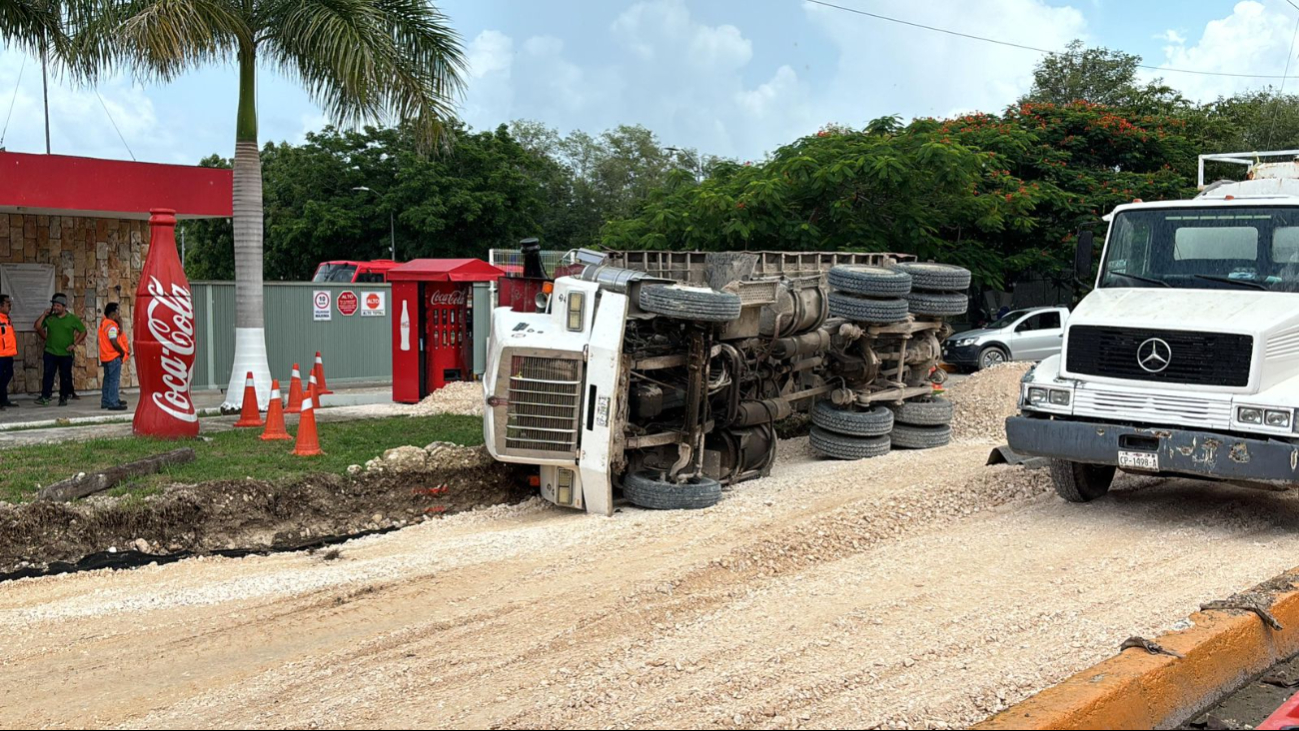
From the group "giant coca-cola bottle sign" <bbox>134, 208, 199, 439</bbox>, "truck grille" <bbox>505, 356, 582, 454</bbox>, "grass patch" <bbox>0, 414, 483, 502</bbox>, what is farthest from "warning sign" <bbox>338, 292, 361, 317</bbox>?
"truck grille" <bbox>505, 356, 582, 454</bbox>

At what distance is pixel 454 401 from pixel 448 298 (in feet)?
7.35

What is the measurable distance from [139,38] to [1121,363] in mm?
11511

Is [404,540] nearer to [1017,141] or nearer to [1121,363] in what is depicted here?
[1121,363]

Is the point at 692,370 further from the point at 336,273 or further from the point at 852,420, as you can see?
the point at 336,273

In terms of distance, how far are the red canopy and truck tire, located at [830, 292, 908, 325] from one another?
6883mm

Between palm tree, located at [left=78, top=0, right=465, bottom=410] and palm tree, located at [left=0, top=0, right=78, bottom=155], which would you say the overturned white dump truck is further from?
palm tree, located at [left=0, top=0, right=78, bottom=155]

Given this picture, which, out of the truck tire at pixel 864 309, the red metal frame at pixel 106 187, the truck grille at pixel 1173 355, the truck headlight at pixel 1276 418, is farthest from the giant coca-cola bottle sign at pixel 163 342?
the truck headlight at pixel 1276 418

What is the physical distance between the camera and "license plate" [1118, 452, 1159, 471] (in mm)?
8562

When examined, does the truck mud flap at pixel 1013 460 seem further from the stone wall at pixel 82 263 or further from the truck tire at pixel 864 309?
the stone wall at pixel 82 263

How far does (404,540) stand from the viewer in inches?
375

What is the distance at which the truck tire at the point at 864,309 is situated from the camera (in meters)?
12.6

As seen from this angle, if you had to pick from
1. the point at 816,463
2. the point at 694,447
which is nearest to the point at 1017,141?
the point at 816,463

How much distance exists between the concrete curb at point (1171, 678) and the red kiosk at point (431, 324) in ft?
44.1

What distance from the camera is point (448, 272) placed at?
711 inches
